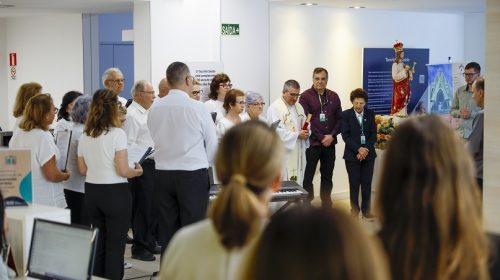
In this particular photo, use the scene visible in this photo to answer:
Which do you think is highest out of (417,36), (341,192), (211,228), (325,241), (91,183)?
(417,36)

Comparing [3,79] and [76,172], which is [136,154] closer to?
[76,172]

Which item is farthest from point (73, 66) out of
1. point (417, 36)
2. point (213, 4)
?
point (417, 36)

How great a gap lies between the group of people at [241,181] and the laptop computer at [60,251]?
45 centimetres

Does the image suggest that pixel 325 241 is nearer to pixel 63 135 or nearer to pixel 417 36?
pixel 63 135

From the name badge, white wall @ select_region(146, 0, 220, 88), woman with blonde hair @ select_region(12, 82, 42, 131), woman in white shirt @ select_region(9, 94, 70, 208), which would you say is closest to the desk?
woman in white shirt @ select_region(9, 94, 70, 208)

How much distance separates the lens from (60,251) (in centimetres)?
395

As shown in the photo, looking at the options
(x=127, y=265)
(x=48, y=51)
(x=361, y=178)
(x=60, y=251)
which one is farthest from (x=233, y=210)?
(x=48, y=51)

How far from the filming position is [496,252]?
2.12 metres

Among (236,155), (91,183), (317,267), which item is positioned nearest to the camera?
(317,267)

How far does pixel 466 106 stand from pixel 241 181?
7.79 meters

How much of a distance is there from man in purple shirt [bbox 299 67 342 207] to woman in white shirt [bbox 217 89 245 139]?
79.1 inches

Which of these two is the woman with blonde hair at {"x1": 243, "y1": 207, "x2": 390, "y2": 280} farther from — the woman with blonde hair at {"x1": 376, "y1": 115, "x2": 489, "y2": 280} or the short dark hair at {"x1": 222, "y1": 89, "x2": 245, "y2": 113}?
the short dark hair at {"x1": 222, "y1": 89, "x2": 245, "y2": 113}

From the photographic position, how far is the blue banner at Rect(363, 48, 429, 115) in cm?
1205

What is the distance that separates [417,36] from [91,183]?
8.19 metres
